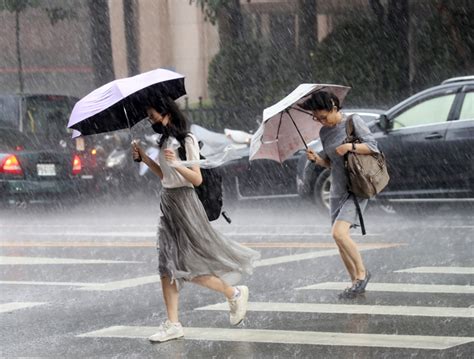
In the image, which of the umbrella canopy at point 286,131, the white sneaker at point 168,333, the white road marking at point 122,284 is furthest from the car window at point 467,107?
the white sneaker at point 168,333

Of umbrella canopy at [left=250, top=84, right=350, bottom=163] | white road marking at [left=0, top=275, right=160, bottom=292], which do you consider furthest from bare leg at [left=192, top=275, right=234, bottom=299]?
white road marking at [left=0, top=275, right=160, bottom=292]

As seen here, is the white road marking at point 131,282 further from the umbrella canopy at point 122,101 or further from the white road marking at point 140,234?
the umbrella canopy at point 122,101

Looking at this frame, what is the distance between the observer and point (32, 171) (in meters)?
19.0

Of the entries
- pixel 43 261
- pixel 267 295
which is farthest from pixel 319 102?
pixel 43 261

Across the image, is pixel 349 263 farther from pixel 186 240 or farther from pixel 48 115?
pixel 48 115

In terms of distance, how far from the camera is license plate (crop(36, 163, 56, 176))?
19055mm

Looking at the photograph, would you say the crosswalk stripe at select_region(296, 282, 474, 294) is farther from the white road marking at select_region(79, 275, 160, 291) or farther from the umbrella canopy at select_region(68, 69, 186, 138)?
the umbrella canopy at select_region(68, 69, 186, 138)

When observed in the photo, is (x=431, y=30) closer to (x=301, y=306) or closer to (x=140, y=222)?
(x=140, y=222)

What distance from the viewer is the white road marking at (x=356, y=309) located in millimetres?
9133

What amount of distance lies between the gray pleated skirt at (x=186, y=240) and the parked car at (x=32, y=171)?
10.8 metres

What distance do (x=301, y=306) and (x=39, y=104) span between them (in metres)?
11.0

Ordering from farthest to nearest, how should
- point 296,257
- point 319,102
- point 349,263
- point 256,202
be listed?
point 256,202
point 296,257
point 349,263
point 319,102

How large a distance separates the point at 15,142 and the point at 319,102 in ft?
33.2

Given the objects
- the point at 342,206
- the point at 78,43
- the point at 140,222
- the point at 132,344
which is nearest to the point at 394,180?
the point at 140,222
